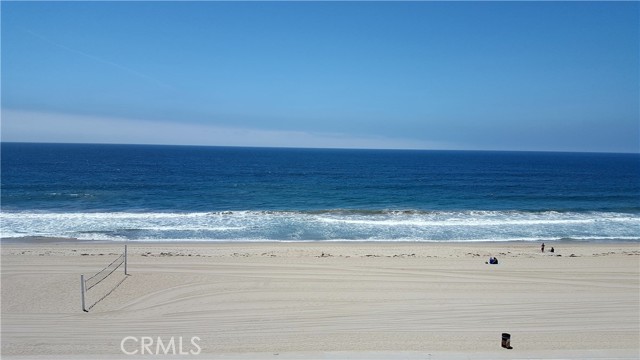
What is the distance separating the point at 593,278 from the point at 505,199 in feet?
77.6

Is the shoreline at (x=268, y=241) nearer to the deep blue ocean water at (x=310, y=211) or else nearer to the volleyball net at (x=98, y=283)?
the deep blue ocean water at (x=310, y=211)

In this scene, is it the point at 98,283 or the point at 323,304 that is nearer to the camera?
the point at 323,304

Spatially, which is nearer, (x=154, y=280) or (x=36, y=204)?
(x=154, y=280)

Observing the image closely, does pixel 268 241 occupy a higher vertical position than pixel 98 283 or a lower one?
lower

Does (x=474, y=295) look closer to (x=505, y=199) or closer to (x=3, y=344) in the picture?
(x=3, y=344)

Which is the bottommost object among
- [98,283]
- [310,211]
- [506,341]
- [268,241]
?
[268,241]

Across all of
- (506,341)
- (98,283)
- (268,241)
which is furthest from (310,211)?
(506,341)

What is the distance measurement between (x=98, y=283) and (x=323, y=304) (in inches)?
350

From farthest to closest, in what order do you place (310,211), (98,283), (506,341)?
(310,211)
(98,283)
(506,341)

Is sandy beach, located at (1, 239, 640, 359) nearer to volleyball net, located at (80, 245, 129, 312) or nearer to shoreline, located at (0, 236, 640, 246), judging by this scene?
volleyball net, located at (80, 245, 129, 312)

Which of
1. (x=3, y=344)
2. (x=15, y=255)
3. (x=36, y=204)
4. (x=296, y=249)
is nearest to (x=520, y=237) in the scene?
(x=296, y=249)

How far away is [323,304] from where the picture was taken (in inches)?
534

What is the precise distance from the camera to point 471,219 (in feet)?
100

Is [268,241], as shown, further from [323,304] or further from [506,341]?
[506,341]
